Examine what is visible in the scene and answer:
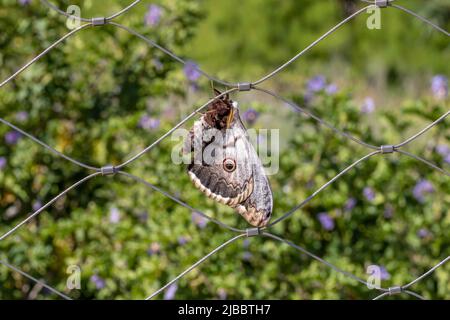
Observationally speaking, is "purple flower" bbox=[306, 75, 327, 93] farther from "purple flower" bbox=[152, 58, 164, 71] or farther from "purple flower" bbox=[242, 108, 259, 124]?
"purple flower" bbox=[152, 58, 164, 71]

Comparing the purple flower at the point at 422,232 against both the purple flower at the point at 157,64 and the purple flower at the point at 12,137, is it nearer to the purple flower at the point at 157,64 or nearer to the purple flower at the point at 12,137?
the purple flower at the point at 157,64

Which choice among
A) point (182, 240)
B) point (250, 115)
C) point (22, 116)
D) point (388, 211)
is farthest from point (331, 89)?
point (22, 116)

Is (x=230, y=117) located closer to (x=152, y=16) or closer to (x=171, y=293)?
(x=171, y=293)

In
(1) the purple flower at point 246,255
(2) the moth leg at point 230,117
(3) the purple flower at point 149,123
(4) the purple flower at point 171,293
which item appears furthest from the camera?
(3) the purple flower at point 149,123

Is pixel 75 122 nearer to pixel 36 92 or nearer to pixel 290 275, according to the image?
pixel 36 92

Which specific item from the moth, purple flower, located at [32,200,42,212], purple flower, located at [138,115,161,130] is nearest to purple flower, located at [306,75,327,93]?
purple flower, located at [138,115,161,130]

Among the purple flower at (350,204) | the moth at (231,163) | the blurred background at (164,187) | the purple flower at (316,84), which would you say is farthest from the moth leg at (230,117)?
the purple flower at (316,84)
